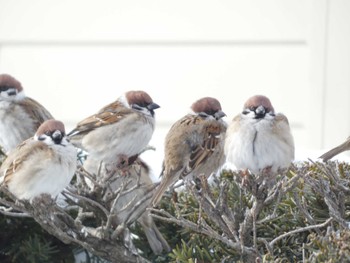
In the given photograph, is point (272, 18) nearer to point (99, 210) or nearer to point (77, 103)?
point (77, 103)

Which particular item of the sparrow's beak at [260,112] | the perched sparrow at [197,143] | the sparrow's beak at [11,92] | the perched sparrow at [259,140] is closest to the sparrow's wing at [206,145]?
the perched sparrow at [197,143]

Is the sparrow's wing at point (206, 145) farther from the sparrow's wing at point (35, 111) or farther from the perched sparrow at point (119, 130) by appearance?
the sparrow's wing at point (35, 111)

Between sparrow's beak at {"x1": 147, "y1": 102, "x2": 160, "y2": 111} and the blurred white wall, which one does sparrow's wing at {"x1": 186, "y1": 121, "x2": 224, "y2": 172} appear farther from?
the blurred white wall

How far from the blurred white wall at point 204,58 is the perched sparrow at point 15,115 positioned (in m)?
3.27

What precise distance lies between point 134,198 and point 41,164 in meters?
0.39

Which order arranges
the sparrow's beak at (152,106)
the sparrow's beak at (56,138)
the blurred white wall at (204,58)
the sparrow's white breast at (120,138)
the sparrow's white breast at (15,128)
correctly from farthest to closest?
1. the blurred white wall at (204,58)
2. the sparrow's white breast at (15,128)
3. the sparrow's beak at (152,106)
4. the sparrow's white breast at (120,138)
5. the sparrow's beak at (56,138)

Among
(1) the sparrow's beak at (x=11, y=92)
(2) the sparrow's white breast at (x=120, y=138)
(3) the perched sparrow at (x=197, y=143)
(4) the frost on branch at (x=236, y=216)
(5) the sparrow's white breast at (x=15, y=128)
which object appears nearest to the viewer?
(4) the frost on branch at (x=236, y=216)

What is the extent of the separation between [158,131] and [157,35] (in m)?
0.66

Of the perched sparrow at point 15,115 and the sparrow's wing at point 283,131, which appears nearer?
the sparrow's wing at point 283,131

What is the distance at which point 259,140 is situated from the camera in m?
3.37

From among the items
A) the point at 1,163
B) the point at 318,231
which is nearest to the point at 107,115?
the point at 1,163

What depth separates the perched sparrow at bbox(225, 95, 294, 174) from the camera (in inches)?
130

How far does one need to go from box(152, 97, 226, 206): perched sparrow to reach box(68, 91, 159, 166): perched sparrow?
0.43 feet

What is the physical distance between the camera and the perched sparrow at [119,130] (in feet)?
12.0
